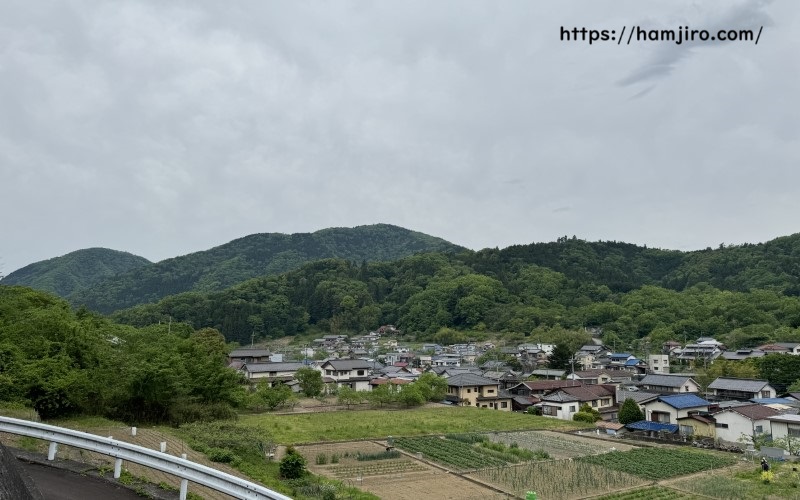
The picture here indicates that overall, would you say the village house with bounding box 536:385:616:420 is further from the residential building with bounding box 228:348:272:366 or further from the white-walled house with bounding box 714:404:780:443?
the residential building with bounding box 228:348:272:366

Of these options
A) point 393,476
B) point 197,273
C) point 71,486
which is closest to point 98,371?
point 393,476

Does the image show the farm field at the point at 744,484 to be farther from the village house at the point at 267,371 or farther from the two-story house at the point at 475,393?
the village house at the point at 267,371

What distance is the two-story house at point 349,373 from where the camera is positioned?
47.2 meters

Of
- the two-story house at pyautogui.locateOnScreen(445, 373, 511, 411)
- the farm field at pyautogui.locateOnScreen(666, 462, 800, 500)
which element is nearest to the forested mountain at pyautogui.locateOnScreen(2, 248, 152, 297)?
the two-story house at pyautogui.locateOnScreen(445, 373, 511, 411)

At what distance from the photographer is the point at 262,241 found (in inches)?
7653

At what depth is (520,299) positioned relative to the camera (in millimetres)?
97625

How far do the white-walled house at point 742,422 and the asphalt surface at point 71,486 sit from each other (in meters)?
29.3

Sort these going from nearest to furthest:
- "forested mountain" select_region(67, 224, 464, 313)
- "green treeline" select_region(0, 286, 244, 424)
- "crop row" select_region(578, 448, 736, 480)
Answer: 1. "green treeline" select_region(0, 286, 244, 424)
2. "crop row" select_region(578, 448, 736, 480)
3. "forested mountain" select_region(67, 224, 464, 313)

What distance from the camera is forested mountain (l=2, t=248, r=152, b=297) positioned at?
148625 mm

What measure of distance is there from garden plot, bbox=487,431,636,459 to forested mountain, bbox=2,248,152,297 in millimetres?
144250

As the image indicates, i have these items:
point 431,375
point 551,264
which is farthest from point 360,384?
point 551,264

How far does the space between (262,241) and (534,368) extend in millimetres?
154239

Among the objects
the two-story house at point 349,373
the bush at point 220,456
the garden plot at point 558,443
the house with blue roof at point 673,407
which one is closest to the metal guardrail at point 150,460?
the bush at point 220,456

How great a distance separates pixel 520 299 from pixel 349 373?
55.9m
